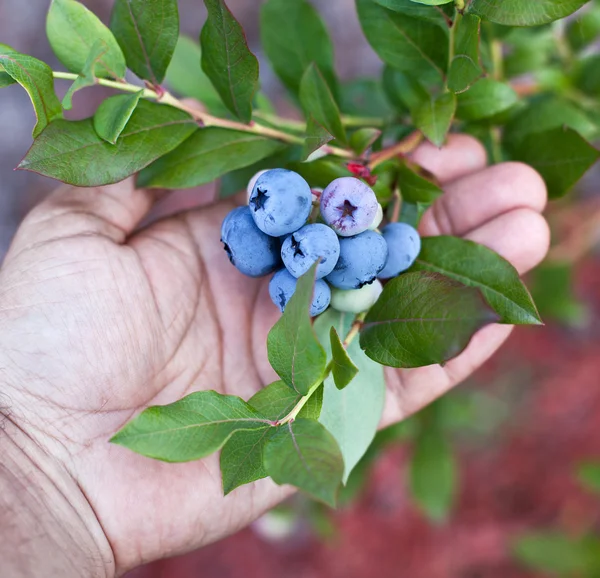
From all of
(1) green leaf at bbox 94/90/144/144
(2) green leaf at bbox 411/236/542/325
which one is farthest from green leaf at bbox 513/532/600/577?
(1) green leaf at bbox 94/90/144/144

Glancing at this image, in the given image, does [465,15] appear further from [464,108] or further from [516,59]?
[516,59]

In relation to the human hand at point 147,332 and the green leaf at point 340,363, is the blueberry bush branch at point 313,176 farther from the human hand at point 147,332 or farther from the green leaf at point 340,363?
the human hand at point 147,332

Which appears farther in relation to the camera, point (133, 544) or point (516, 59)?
point (516, 59)

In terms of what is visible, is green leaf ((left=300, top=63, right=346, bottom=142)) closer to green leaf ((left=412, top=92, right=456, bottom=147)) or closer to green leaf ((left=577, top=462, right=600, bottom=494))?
green leaf ((left=412, top=92, right=456, bottom=147))

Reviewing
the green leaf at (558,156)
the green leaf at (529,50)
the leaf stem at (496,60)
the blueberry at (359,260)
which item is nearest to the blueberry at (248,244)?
the blueberry at (359,260)

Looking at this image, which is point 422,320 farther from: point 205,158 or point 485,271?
point 205,158

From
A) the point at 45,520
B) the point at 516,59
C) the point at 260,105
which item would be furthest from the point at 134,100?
the point at 516,59
